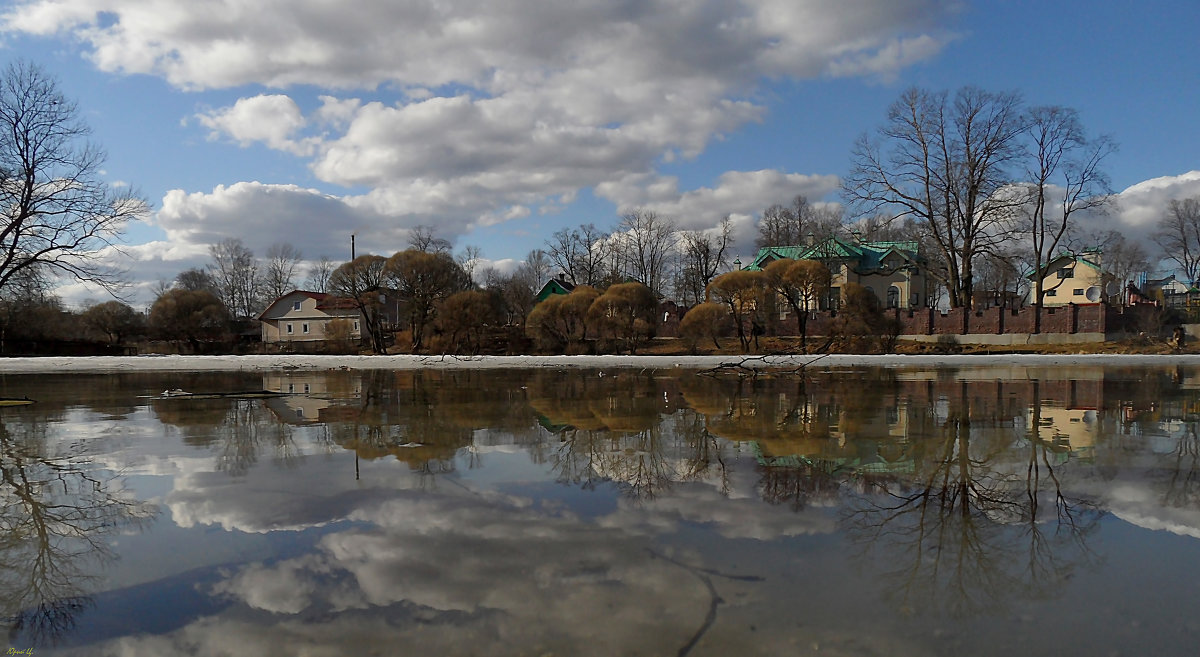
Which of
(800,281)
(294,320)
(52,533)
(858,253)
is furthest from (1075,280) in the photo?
(52,533)

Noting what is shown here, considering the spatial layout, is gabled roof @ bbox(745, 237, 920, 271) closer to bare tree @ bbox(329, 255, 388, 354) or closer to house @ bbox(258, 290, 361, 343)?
bare tree @ bbox(329, 255, 388, 354)

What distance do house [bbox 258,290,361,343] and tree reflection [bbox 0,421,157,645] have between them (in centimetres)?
5657

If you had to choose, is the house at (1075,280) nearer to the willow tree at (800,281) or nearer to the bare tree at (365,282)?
the willow tree at (800,281)

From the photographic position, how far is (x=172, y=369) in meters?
29.6

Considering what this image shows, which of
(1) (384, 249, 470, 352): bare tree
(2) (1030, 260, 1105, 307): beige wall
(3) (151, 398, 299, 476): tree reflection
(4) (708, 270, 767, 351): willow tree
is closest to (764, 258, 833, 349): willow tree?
(4) (708, 270, 767, 351): willow tree

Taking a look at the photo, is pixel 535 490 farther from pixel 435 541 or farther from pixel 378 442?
pixel 378 442

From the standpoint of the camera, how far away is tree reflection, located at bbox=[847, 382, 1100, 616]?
4039mm

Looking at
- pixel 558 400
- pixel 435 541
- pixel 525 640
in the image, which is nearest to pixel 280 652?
pixel 525 640

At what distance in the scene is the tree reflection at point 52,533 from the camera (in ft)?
12.8

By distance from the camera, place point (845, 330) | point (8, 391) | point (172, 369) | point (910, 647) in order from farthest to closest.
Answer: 1. point (845, 330)
2. point (172, 369)
3. point (8, 391)
4. point (910, 647)

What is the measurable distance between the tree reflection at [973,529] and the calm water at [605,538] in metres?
0.03

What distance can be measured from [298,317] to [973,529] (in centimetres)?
6600

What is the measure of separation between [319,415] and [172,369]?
22.1 m

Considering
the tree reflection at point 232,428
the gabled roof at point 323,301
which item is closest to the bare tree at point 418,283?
the gabled roof at point 323,301
